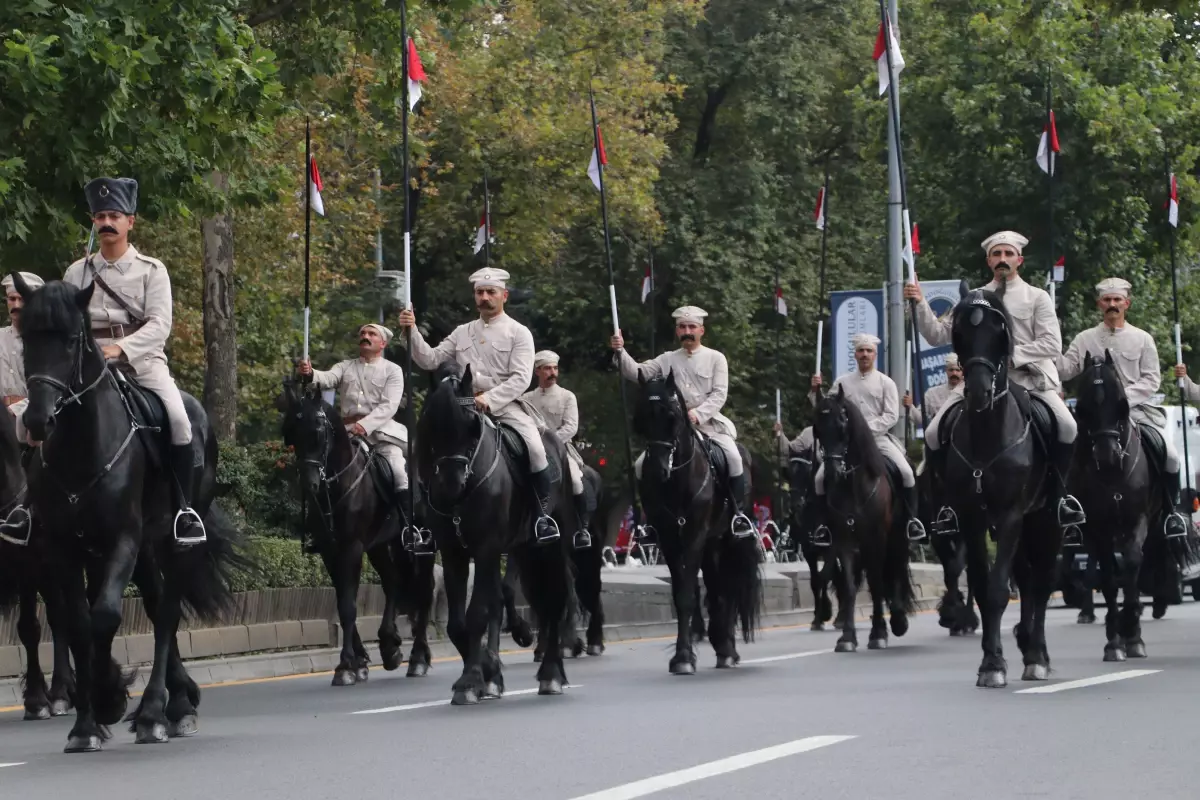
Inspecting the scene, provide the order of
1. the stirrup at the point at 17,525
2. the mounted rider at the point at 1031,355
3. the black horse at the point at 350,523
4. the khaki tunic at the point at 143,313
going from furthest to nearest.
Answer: the black horse at the point at 350,523 < the mounted rider at the point at 1031,355 < the stirrup at the point at 17,525 < the khaki tunic at the point at 143,313

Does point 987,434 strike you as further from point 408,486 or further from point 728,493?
point 408,486

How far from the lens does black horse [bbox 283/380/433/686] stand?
1788cm

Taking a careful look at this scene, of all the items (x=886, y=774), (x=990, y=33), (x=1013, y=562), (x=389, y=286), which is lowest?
(x=886, y=774)

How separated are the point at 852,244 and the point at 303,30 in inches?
1002

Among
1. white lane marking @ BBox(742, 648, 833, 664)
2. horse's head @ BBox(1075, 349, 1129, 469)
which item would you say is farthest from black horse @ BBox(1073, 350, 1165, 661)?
white lane marking @ BBox(742, 648, 833, 664)

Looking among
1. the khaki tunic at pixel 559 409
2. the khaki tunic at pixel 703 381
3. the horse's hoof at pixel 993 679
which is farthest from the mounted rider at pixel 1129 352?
the horse's hoof at pixel 993 679

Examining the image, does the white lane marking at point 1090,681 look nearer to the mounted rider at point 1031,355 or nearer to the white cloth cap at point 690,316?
the mounted rider at point 1031,355

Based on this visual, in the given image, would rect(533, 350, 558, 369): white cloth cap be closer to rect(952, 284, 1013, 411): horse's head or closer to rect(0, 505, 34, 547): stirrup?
rect(952, 284, 1013, 411): horse's head

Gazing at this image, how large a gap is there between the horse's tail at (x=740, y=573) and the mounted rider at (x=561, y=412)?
3.80 feet

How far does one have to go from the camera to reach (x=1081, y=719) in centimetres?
1190

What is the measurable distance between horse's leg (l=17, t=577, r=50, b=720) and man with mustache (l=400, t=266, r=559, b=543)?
2.92 meters

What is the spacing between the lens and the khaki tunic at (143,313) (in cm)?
1251

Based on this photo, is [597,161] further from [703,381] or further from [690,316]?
[703,381]

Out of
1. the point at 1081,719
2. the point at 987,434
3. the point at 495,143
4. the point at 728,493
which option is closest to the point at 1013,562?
the point at 987,434
